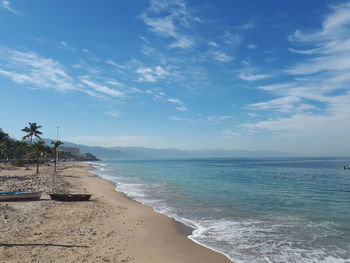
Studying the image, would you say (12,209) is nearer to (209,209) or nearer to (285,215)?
(209,209)

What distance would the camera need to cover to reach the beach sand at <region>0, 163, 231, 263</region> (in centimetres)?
1013

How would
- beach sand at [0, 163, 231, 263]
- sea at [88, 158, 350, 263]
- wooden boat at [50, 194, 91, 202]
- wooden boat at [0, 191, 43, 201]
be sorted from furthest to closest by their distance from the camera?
wooden boat at [50, 194, 91, 202]
wooden boat at [0, 191, 43, 201]
sea at [88, 158, 350, 263]
beach sand at [0, 163, 231, 263]

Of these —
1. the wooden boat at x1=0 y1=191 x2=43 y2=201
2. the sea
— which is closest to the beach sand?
the sea

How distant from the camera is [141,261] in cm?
1016

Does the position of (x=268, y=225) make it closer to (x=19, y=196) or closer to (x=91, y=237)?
(x=91, y=237)

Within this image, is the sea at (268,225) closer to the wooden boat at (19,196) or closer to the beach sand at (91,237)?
the beach sand at (91,237)

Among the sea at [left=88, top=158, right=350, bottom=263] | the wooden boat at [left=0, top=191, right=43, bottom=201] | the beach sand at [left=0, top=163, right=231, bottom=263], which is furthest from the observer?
the wooden boat at [left=0, top=191, right=43, bottom=201]

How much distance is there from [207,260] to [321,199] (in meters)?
22.0

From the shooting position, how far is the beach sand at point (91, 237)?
1013cm

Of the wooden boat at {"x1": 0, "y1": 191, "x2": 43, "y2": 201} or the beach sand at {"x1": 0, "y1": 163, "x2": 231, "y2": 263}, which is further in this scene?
the wooden boat at {"x1": 0, "y1": 191, "x2": 43, "y2": 201}

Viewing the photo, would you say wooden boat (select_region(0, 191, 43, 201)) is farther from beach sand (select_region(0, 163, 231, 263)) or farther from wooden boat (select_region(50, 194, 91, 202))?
beach sand (select_region(0, 163, 231, 263))

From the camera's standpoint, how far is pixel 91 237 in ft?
40.7

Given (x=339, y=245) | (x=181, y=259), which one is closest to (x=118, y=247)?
(x=181, y=259)

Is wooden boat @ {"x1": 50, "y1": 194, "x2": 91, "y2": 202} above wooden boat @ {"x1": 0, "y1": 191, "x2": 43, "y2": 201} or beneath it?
beneath
